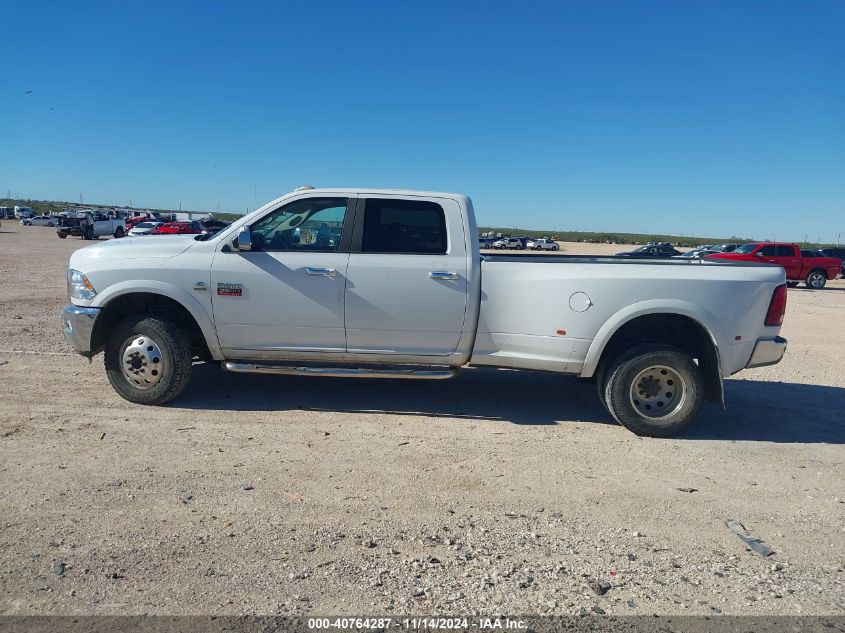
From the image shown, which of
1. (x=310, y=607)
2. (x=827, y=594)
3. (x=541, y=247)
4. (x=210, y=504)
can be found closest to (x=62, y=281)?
(x=210, y=504)

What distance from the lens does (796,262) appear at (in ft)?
85.5

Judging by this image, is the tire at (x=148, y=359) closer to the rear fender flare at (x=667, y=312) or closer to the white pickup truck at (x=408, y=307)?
the white pickup truck at (x=408, y=307)

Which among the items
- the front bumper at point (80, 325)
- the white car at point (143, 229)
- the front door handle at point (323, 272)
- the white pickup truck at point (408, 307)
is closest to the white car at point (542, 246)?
the white car at point (143, 229)

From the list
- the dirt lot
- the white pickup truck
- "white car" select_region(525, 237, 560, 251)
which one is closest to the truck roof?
the white pickup truck

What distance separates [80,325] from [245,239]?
1.71 m

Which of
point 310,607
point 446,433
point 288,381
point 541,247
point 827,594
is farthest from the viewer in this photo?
point 541,247

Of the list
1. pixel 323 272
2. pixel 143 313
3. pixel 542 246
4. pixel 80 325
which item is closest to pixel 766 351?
pixel 323 272

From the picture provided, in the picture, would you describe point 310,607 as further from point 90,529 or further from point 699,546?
point 699,546

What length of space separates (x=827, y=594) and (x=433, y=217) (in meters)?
3.99

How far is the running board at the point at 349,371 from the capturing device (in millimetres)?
5578

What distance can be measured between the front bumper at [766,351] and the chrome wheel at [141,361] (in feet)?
17.3

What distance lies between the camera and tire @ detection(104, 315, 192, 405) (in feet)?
18.6

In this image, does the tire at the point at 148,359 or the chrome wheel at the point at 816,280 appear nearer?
the tire at the point at 148,359

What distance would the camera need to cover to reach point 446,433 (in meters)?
5.41
